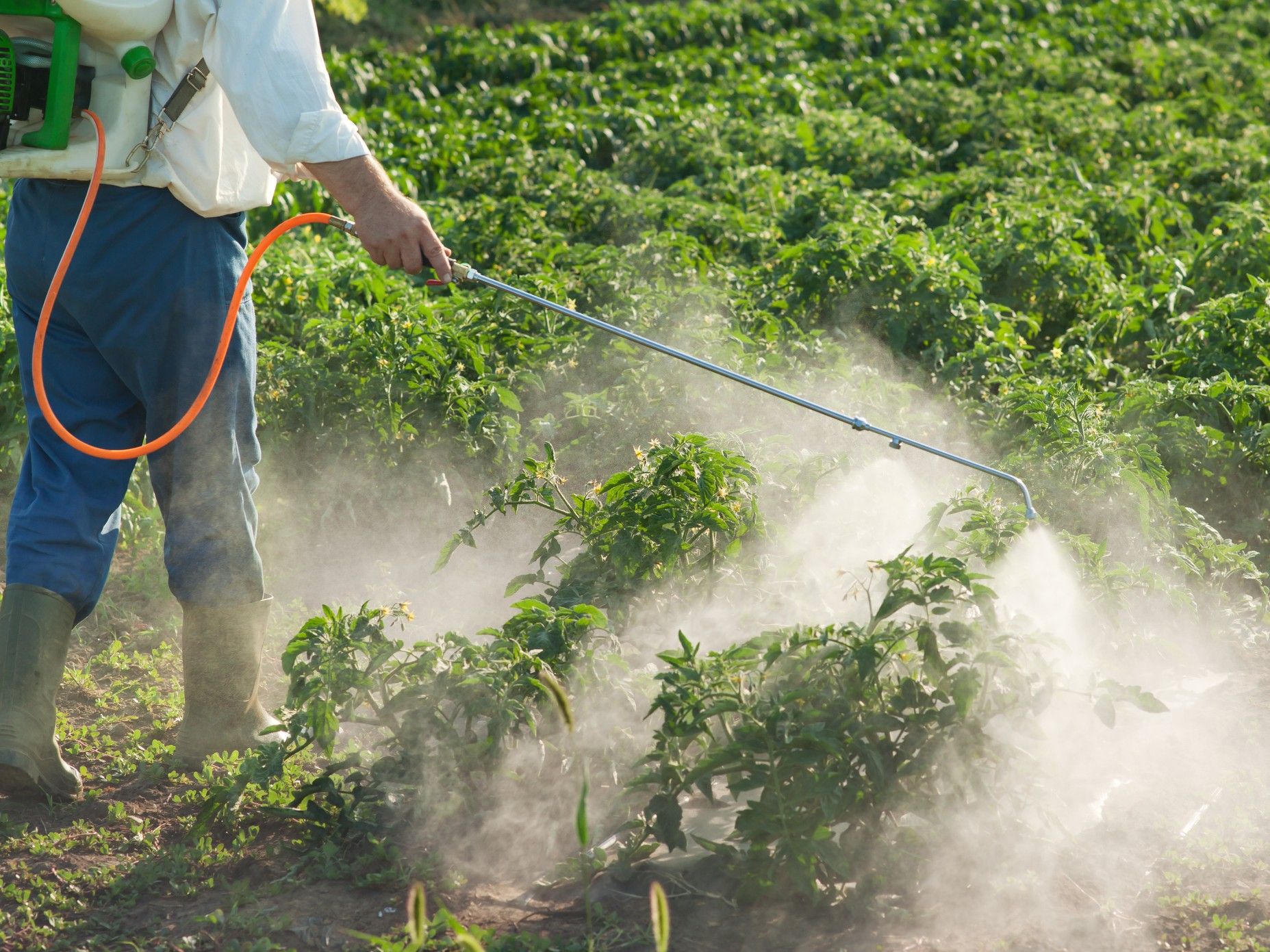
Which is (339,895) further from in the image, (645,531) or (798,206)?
(798,206)

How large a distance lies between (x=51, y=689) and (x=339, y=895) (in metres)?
0.75

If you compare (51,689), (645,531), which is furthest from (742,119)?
(51,689)

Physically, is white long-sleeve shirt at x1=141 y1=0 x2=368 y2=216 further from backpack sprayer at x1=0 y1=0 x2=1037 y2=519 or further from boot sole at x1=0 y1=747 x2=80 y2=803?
boot sole at x1=0 y1=747 x2=80 y2=803

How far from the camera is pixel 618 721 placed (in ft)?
8.14

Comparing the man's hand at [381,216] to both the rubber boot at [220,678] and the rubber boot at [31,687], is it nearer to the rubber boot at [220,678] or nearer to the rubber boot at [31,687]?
the rubber boot at [220,678]

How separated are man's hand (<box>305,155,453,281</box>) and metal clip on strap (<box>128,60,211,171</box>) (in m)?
0.25

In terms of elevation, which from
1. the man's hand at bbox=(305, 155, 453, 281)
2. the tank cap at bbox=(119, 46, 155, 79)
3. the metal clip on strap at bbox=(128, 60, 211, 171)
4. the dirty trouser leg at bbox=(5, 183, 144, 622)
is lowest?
the dirty trouser leg at bbox=(5, 183, 144, 622)

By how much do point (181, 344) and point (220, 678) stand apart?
71 cm

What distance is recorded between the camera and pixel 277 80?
2301 millimetres

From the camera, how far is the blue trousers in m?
2.43

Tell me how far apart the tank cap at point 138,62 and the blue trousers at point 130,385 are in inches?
8.5

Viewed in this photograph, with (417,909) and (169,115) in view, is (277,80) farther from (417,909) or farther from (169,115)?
(417,909)

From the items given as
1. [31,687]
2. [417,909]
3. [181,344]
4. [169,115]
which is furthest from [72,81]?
[417,909]

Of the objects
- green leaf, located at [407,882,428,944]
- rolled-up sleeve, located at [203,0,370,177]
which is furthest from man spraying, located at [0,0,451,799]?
green leaf, located at [407,882,428,944]
